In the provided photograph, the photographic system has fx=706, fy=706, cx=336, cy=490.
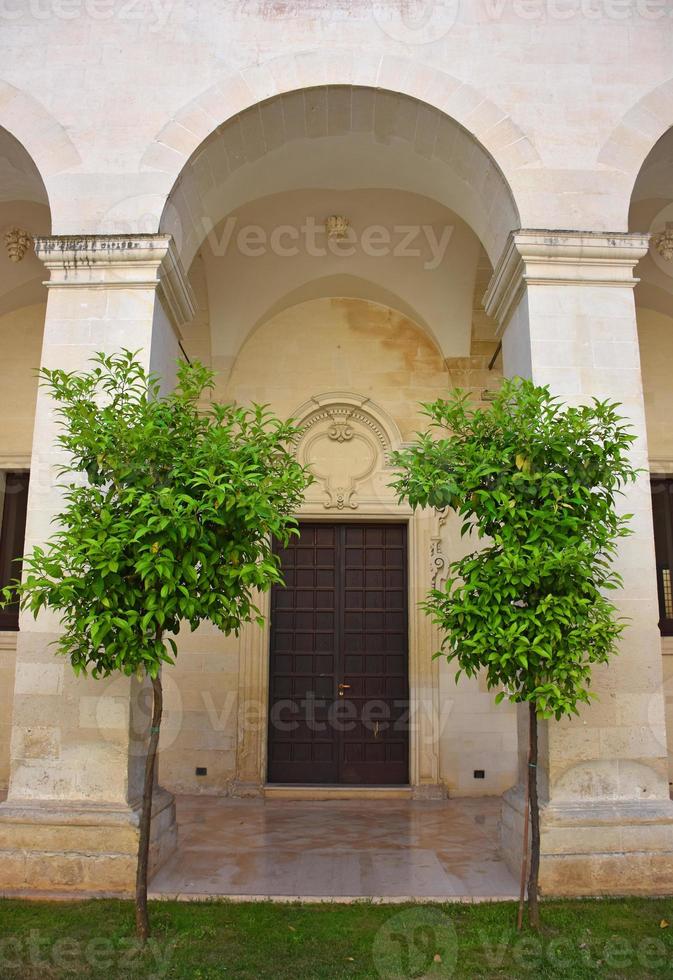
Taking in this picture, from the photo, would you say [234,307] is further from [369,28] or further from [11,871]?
[11,871]

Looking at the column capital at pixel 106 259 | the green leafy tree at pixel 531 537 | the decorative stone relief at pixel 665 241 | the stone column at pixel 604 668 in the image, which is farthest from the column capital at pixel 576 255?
the column capital at pixel 106 259

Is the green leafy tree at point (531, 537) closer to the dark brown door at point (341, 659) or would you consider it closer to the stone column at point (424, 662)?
the stone column at point (424, 662)

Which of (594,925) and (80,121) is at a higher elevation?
(80,121)

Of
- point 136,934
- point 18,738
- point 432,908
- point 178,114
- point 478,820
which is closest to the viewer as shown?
point 136,934

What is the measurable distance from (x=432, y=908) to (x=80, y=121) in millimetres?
6275

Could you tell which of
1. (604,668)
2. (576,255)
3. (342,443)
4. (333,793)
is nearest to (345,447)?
(342,443)

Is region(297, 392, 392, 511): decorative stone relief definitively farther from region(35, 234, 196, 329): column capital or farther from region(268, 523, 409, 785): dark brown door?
region(35, 234, 196, 329): column capital

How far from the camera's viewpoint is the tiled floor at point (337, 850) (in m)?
4.75

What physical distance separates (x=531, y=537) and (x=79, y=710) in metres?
3.25

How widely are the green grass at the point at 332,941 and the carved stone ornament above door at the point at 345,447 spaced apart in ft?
14.9

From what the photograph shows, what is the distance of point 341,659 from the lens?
803 cm

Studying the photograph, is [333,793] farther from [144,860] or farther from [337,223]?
[337,223]

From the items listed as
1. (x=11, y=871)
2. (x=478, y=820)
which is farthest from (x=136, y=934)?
(x=478, y=820)

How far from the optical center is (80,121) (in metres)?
5.63
